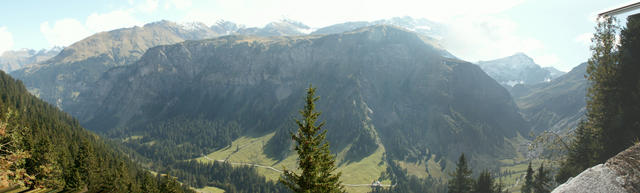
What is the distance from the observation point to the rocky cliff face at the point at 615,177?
814cm

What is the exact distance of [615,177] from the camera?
8344 millimetres

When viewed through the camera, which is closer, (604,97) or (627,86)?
(627,86)

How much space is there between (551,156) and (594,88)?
35.0 feet

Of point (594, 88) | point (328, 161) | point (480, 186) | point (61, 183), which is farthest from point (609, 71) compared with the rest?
point (61, 183)

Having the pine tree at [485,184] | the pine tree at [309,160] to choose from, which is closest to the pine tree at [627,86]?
the pine tree at [309,160]

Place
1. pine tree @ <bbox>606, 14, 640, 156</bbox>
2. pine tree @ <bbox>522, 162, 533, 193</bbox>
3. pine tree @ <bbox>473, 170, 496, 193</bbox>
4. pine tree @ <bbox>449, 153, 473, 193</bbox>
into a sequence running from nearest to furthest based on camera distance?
1. pine tree @ <bbox>606, 14, 640, 156</bbox>
2. pine tree @ <bbox>522, 162, 533, 193</bbox>
3. pine tree @ <bbox>473, 170, 496, 193</bbox>
4. pine tree @ <bbox>449, 153, 473, 193</bbox>

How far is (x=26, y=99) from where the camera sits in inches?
6752

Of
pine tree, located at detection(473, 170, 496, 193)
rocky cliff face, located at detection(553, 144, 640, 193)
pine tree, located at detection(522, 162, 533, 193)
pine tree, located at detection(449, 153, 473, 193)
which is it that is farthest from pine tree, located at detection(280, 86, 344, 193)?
pine tree, located at detection(473, 170, 496, 193)

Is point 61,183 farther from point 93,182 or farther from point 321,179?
point 321,179

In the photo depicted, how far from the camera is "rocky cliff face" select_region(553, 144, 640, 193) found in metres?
8.14

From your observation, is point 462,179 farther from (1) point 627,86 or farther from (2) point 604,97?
(1) point 627,86

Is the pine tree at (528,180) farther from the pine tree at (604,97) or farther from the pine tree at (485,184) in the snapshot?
the pine tree at (604,97)

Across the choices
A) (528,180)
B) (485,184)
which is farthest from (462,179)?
(528,180)

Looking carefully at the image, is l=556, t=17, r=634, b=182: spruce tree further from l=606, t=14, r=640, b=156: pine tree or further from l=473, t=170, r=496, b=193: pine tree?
l=473, t=170, r=496, b=193: pine tree
